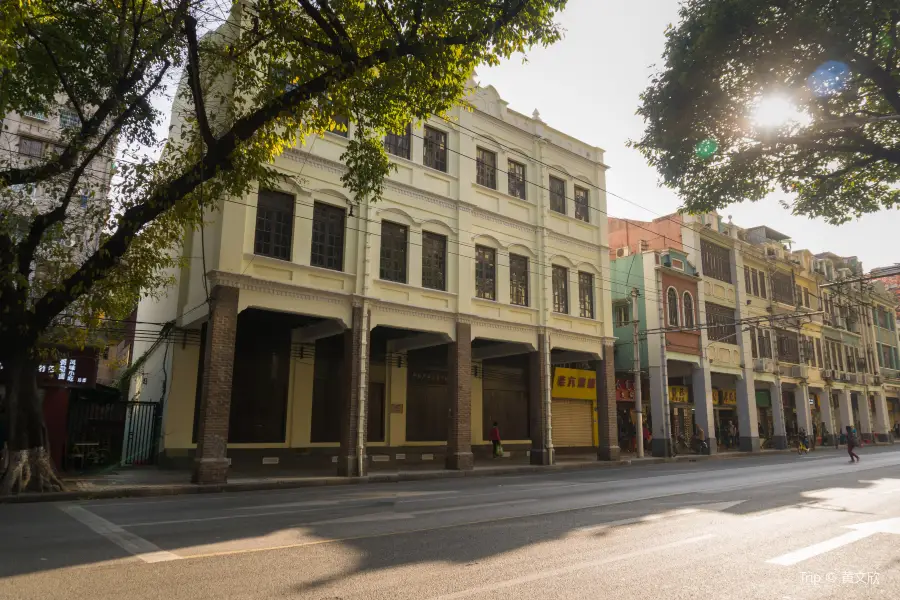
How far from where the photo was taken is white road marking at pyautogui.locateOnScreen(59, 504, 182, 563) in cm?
666

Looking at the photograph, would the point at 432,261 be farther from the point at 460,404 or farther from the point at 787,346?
the point at 787,346

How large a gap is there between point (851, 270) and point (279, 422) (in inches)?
1949

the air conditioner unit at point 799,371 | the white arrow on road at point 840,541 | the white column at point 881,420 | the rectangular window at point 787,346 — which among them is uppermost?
the rectangular window at point 787,346

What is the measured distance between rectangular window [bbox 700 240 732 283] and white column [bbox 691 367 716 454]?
5696mm

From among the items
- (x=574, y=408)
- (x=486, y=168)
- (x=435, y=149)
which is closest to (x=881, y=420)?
(x=574, y=408)

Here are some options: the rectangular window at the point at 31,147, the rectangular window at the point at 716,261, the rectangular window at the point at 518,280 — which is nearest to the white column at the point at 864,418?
the rectangular window at the point at 716,261

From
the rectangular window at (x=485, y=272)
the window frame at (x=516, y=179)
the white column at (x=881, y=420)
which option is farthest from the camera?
the white column at (x=881, y=420)

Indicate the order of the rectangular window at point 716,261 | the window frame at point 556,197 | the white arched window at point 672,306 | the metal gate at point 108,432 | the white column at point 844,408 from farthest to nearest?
1. the white column at point 844,408
2. the rectangular window at point 716,261
3. the white arched window at point 672,306
4. the window frame at point 556,197
5. the metal gate at point 108,432

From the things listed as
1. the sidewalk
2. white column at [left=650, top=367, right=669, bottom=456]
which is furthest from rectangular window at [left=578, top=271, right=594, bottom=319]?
the sidewalk

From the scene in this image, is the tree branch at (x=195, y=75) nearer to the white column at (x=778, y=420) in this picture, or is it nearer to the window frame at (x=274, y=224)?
the window frame at (x=274, y=224)

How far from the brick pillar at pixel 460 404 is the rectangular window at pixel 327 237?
194 inches

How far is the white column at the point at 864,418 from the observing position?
4581 cm

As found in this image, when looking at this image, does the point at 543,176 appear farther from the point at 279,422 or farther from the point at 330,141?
the point at 279,422

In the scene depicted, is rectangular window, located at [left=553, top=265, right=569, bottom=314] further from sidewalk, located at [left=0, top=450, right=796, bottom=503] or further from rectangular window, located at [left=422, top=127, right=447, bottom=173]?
rectangular window, located at [left=422, top=127, right=447, bottom=173]
